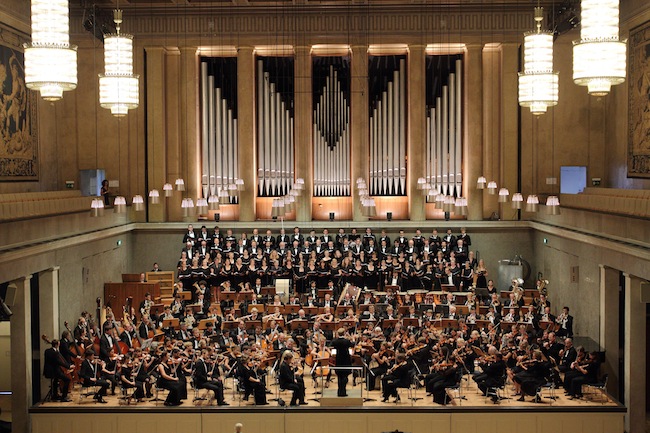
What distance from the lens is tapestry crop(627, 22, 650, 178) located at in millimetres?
19016

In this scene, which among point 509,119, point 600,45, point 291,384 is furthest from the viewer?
point 509,119

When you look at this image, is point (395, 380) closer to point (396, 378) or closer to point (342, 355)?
point (396, 378)

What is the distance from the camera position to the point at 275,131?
2445 cm

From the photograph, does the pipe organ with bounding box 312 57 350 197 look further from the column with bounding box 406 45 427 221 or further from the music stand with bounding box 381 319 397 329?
the music stand with bounding box 381 319 397 329

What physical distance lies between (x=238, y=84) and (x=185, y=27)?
2199 mm

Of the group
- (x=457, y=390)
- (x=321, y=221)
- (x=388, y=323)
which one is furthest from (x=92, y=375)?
(x=321, y=221)

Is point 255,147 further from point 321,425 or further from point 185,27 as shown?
point 321,425

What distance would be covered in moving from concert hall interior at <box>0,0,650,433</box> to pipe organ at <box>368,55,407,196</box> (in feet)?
0.22

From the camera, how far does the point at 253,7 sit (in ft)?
78.1

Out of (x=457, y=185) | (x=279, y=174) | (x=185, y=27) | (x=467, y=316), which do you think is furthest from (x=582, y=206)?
(x=185, y=27)

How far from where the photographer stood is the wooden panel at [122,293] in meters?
20.8

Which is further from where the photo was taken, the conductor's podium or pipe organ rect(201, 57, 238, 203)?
pipe organ rect(201, 57, 238, 203)

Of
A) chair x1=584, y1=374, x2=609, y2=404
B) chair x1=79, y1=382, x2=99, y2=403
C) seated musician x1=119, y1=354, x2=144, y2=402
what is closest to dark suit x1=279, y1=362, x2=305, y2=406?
seated musician x1=119, y1=354, x2=144, y2=402

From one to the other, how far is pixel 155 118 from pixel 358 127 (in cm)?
587
